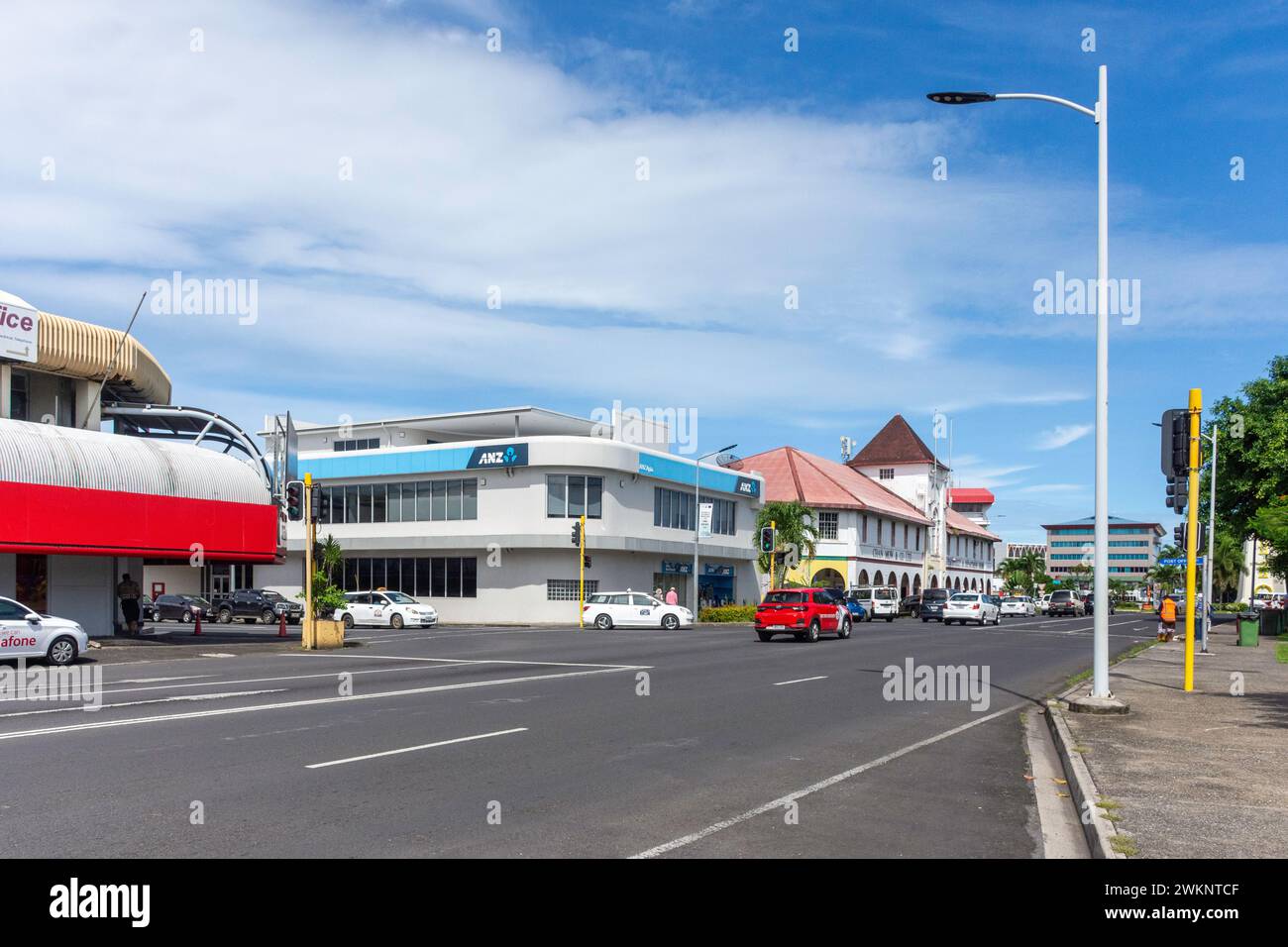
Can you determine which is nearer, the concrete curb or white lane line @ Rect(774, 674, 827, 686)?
the concrete curb

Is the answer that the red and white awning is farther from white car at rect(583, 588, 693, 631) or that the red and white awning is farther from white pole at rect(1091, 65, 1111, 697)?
white pole at rect(1091, 65, 1111, 697)

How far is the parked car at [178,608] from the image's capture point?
4959 centimetres

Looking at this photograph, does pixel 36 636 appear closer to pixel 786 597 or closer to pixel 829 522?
pixel 786 597

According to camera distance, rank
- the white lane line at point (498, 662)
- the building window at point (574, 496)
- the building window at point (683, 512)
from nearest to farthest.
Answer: the white lane line at point (498, 662) < the building window at point (574, 496) < the building window at point (683, 512)

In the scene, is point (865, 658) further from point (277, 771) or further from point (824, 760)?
point (277, 771)

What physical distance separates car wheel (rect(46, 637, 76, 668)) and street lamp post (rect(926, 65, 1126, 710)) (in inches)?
729

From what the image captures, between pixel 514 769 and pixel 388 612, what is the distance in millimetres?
34050

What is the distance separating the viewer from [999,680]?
66.4 feet

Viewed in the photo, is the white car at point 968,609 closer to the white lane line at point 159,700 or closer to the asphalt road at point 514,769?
the asphalt road at point 514,769

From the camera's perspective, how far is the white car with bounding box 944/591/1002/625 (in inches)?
2072

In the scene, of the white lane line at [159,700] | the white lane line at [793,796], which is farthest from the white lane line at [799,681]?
the white lane line at [159,700]

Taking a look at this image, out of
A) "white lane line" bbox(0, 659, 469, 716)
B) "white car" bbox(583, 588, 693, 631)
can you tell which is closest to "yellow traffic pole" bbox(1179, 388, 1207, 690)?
"white lane line" bbox(0, 659, 469, 716)

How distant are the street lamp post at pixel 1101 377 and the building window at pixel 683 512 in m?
40.0

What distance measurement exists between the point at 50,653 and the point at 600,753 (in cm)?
1501
